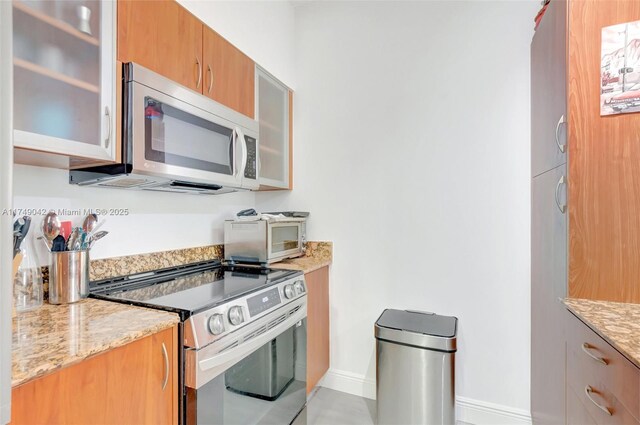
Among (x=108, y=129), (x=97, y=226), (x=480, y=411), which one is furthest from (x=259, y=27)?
(x=480, y=411)

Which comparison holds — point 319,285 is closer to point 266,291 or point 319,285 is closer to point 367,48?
point 266,291

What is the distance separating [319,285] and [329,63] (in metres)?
1.62

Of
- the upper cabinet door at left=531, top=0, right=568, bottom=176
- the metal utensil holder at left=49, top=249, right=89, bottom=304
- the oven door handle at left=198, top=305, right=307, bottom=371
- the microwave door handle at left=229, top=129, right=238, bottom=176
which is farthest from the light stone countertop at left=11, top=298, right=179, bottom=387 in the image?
the upper cabinet door at left=531, top=0, right=568, bottom=176

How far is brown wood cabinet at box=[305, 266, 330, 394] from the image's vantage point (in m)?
1.94

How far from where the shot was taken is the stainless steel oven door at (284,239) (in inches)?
75.5

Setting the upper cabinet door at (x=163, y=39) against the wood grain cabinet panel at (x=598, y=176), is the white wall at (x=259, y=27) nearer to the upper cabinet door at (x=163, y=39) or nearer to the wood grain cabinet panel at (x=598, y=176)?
the upper cabinet door at (x=163, y=39)

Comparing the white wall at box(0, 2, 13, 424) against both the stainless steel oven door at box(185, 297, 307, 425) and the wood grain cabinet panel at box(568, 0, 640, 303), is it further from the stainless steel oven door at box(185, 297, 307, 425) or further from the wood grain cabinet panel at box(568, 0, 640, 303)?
the wood grain cabinet panel at box(568, 0, 640, 303)

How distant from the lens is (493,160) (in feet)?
6.20

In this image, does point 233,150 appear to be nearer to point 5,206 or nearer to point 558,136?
point 5,206

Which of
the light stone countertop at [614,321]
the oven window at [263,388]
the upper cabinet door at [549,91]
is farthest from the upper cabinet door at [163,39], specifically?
the light stone countertop at [614,321]

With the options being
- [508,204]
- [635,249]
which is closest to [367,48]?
[508,204]

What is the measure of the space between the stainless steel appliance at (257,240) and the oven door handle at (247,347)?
0.41m

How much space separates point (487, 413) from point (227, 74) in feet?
8.17

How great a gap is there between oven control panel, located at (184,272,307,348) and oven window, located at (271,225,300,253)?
1.10ft
